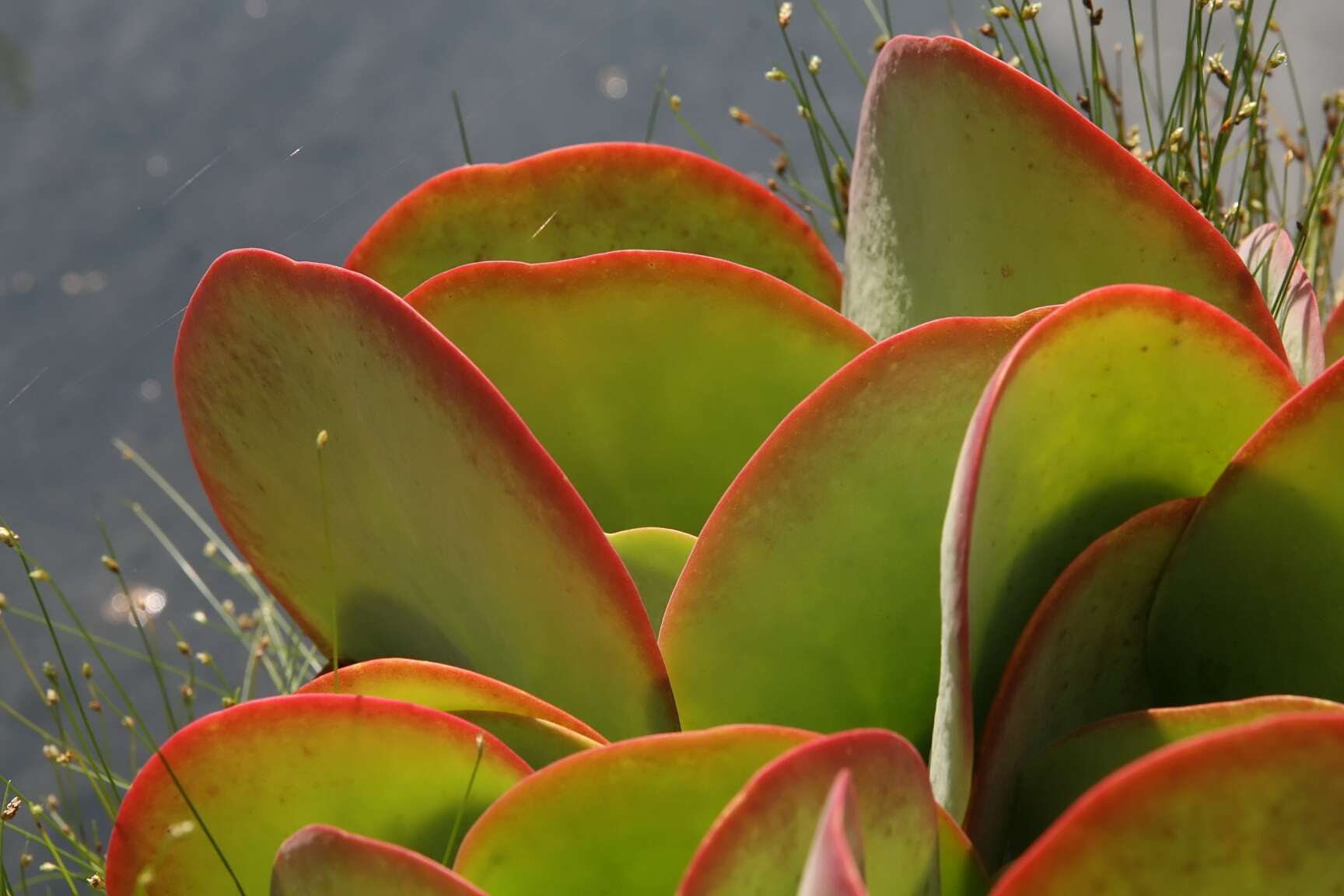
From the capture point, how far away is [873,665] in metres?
0.32

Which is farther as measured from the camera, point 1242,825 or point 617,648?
point 617,648

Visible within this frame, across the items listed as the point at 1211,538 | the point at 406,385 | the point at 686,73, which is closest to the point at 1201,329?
the point at 1211,538

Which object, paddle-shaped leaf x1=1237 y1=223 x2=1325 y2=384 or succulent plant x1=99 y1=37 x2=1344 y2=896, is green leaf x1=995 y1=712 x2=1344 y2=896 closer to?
succulent plant x1=99 y1=37 x2=1344 y2=896

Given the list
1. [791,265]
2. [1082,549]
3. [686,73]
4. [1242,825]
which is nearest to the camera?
[1242,825]

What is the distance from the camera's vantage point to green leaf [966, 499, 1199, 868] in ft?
0.96

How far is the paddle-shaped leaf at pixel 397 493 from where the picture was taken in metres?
0.31

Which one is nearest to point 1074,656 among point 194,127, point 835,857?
point 835,857

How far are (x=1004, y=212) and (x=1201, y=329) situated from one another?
0.27 feet

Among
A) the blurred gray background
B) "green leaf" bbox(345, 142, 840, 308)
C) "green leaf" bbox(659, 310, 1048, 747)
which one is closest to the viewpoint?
"green leaf" bbox(659, 310, 1048, 747)

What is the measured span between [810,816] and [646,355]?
0.56 feet

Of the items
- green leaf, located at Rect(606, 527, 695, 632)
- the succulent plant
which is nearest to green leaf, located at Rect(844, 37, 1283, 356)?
the succulent plant

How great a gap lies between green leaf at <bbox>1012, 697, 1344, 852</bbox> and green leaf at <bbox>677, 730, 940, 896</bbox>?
0.17ft

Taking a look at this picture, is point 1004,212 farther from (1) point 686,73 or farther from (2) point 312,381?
(1) point 686,73

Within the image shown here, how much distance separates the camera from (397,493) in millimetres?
330
